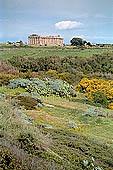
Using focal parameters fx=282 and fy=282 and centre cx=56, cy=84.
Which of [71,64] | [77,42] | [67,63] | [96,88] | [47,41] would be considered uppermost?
[77,42]

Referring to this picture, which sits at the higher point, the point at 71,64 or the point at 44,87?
the point at 71,64

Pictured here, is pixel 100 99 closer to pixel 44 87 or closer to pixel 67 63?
pixel 44 87

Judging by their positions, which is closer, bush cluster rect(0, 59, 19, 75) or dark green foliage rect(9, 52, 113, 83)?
bush cluster rect(0, 59, 19, 75)

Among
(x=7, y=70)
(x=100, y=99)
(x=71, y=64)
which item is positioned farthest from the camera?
(x=71, y=64)

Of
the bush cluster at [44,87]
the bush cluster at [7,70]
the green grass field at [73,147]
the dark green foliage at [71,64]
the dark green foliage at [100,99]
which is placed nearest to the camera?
the green grass field at [73,147]

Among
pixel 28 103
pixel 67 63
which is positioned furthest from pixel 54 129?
pixel 67 63

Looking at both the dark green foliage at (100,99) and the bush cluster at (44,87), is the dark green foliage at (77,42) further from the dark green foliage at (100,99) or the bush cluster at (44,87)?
the dark green foliage at (100,99)

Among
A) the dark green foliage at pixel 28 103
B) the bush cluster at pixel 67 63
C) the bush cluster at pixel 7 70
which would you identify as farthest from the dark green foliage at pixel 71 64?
the dark green foliage at pixel 28 103

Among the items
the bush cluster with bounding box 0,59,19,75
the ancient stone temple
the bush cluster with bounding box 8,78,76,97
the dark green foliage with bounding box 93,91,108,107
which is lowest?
the dark green foliage with bounding box 93,91,108,107

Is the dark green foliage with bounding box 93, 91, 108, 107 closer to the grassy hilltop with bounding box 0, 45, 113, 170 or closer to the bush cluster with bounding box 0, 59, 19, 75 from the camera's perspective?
the grassy hilltop with bounding box 0, 45, 113, 170

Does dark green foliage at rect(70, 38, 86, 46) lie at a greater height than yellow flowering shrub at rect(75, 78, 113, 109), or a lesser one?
greater

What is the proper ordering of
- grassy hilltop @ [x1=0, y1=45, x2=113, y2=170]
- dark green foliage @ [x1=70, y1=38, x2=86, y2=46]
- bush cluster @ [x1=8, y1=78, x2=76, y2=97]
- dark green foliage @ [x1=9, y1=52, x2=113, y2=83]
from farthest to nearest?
dark green foliage @ [x1=70, y1=38, x2=86, y2=46] → dark green foliage @ [x1=9, y1=52, x2=113, y2=83] → bush cluster @ [x1=8, y1=78, x2=76, y2=97] → grassy hilltop @ [x1=0, y1=45, x2=113, y2=170]

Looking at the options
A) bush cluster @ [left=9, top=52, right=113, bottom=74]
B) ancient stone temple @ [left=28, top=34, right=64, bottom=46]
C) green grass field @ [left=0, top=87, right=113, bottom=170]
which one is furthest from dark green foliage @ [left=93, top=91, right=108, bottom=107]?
ancient stone temple @ [left=28, top=34, right=64, bottom=46]

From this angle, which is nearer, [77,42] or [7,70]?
[7,70]
